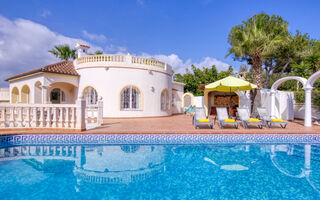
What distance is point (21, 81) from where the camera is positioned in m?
17.0

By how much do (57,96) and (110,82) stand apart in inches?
260

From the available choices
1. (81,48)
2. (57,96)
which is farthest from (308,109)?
(57,96)

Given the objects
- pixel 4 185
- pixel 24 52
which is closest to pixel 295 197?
pixel 4 185

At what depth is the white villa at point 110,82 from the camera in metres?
14.8

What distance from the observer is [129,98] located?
1527cm

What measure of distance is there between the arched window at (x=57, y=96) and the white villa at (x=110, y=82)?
92 mm

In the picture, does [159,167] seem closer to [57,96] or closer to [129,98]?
[129,98]

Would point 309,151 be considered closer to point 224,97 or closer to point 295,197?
point 295,197

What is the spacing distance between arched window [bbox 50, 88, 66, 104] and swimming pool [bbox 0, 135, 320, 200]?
408 inches

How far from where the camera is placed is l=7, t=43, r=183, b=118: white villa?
14781 mm

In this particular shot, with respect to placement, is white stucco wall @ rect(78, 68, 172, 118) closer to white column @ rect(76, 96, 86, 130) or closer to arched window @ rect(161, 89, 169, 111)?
arched window @ rect(161, 89, 169, 111)

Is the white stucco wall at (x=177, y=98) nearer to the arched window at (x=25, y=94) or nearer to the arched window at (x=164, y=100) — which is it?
the arched window at (x=164, y=100)

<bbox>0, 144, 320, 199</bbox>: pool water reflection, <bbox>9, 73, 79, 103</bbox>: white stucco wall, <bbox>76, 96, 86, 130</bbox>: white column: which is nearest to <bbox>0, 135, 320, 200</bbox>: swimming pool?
<bbox>0, 144, 320, 199</bbox>: pool water reflection

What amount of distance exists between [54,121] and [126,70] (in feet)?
26.2
